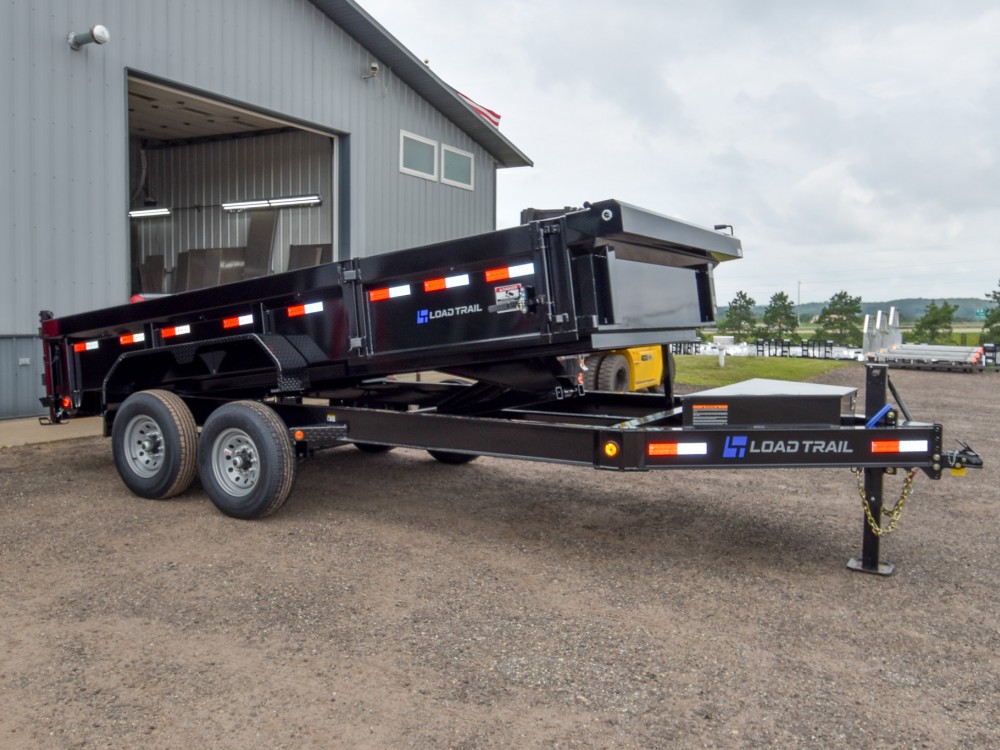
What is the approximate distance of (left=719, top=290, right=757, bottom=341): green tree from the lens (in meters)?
57.4

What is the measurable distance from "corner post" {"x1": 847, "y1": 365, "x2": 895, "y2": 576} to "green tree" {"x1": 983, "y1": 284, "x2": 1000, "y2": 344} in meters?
43.8

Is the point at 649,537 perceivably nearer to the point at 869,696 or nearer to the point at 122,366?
the point at 869,696

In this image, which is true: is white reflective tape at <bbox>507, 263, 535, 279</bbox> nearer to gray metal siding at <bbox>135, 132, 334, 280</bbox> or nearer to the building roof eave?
the building roof eave

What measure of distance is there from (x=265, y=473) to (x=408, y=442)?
3.13 ft

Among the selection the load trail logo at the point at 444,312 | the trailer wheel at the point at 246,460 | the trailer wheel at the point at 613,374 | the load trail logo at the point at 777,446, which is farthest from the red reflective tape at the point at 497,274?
the trailer wheel at the point at 613,374

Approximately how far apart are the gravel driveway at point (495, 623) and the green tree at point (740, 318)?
5343 cm

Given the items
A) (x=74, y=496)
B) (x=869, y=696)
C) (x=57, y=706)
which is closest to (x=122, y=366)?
(x=74, y=496)

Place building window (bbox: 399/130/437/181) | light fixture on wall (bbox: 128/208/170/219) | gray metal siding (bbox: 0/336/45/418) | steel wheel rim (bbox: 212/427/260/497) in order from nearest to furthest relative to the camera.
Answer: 1. steel wheel rim (bbox: 212/427/260/497)
2. gray metal siding (bbox: 0/336/45/418)
3. building window (bbox: 399/130/437/181)
4. light fixture on wall (bbox: 128/208/170/219)

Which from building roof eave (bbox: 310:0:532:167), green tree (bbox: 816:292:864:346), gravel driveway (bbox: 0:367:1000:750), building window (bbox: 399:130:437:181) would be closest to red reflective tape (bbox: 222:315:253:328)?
gravel driveway (bbox: 0:367:1000:750)

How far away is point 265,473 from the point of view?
200 inches

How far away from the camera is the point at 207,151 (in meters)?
18.5

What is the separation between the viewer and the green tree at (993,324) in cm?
4150

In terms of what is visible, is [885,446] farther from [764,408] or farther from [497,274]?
[497,274]

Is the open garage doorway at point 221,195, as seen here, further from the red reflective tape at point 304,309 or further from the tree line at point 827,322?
the tree line at point 827,322
